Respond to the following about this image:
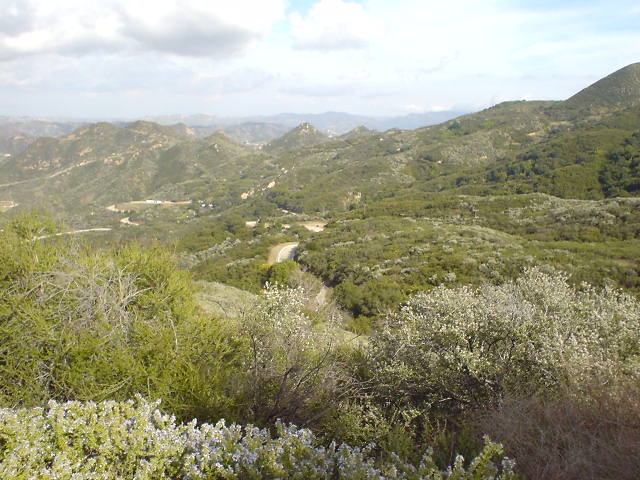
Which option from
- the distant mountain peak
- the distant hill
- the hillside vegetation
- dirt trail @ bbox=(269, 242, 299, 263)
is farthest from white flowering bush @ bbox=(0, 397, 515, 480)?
the distant mountain peak

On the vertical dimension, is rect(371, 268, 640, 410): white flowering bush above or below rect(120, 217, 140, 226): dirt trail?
above

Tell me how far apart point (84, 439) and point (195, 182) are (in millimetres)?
186580

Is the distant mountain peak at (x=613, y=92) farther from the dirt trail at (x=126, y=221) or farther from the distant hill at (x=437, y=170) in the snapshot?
the dirt trail at (x=126, y=221)

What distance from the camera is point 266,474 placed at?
4.18 meters

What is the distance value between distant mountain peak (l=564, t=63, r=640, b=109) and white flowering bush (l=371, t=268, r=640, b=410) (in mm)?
151479

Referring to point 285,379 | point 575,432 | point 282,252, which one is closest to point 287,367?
point 285,379

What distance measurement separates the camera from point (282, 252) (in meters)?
47.2

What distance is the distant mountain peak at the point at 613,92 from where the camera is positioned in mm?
122688

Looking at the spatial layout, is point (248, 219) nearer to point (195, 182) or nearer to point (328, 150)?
point (195, 182)

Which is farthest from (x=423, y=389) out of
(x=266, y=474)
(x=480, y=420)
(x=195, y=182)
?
(x=195, y=182)

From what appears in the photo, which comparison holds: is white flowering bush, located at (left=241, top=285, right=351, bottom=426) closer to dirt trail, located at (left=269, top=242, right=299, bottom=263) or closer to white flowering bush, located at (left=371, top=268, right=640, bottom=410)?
white flowering bush, located at (left=371, top=268, right=640, bottom=410)

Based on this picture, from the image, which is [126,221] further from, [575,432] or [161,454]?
[575,432]

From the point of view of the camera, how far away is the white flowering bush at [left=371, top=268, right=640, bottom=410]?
7.37 m

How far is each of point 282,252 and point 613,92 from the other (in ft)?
490
